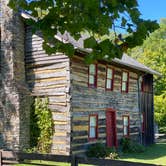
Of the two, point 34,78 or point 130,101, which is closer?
point 34,78

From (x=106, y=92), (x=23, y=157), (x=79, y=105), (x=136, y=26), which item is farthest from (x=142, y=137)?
(x=136, y=26)

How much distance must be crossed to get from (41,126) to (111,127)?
5802 mm

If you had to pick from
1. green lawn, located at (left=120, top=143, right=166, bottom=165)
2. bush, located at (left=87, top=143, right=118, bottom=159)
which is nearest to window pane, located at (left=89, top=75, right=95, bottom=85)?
bush, located at (left=87, top=143, right=118, bottom=159)

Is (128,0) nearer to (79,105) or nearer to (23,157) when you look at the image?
(23,157)

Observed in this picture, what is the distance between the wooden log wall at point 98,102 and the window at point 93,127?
0.32 meters

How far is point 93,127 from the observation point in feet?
80.7

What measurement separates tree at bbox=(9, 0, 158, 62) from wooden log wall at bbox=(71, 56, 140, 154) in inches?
622

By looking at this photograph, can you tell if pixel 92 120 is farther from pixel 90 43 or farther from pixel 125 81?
pixel 90 43

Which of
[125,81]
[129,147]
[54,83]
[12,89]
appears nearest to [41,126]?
[54,83]

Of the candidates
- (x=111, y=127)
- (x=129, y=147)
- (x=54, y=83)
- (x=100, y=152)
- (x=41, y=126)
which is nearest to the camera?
(x=41, y=126)

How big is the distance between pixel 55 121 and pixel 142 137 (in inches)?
419

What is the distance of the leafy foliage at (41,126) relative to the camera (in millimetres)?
22508

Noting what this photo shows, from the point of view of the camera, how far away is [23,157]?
12984mm

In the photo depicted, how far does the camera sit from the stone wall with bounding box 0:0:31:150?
→ 73.4ft
